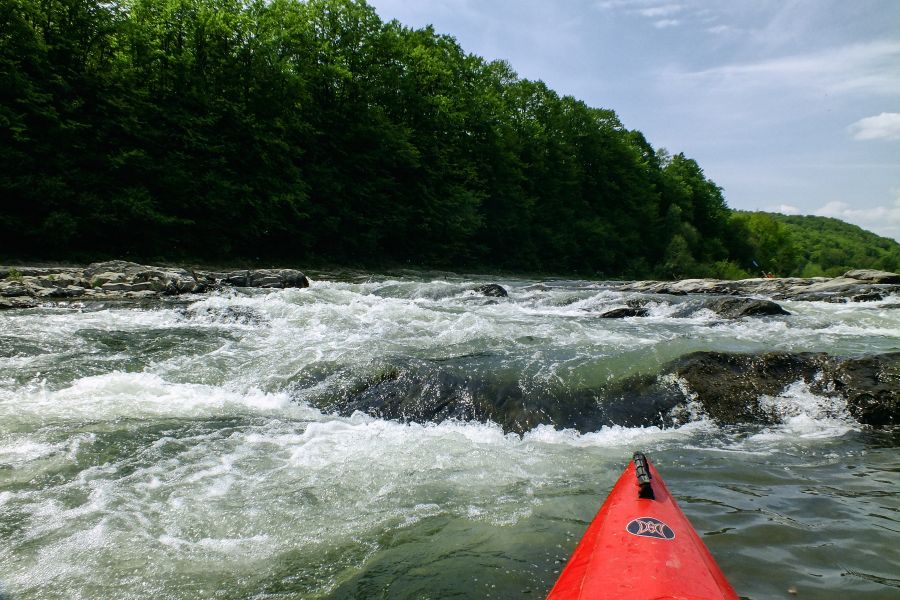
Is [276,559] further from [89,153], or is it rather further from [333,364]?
[89,153]

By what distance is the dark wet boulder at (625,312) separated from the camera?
1112 centimetres

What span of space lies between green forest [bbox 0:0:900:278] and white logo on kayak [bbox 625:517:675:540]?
1674 centimetres

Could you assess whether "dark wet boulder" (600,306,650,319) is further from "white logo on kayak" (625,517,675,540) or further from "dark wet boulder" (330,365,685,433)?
"white logo on kayak" (625,517,675,540)

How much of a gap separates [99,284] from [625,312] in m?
10.7

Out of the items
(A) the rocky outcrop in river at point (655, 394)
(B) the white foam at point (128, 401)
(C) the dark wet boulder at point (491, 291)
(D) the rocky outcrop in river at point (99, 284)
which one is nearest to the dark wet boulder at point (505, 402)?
(A) the rocky outcrop in river at point (655, 394)

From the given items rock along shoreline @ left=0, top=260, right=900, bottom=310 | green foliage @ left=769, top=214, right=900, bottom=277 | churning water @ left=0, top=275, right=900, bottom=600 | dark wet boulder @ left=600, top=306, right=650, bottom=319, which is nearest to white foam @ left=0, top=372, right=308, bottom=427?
churning water @ left=0, top=275, right=900, bottom=600

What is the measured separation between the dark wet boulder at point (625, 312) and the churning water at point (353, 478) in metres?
3.82

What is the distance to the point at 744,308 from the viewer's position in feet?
34.5

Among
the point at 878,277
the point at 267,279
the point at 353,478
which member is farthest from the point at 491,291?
the point at 878,277

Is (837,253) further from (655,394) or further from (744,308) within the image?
(655,394)

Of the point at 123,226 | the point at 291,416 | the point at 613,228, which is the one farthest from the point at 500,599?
the point at 613,228

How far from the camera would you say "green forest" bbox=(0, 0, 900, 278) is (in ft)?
50.2

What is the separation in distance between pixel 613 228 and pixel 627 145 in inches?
280

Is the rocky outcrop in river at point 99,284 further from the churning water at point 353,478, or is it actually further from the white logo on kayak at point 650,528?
the white logo on kayak at point 650,528
